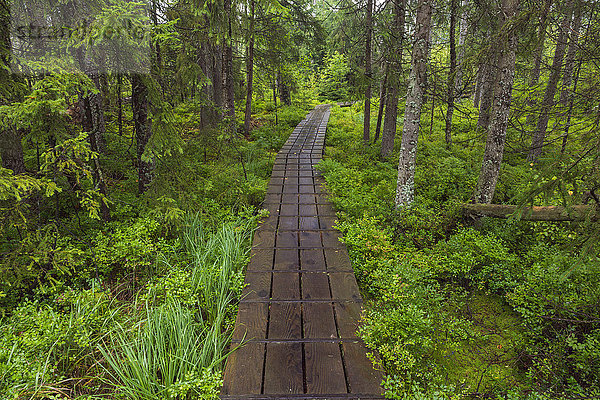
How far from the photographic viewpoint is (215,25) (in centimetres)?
739

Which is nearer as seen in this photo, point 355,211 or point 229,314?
point 229,314

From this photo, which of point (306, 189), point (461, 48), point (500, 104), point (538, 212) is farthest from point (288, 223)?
point (461, 48)

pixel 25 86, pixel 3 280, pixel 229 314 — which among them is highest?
pixel 25 86

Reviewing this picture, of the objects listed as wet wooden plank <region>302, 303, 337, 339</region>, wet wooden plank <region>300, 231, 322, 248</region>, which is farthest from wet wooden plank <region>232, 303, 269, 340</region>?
wet wooden plank <region>300, 231, 322, 248</region>

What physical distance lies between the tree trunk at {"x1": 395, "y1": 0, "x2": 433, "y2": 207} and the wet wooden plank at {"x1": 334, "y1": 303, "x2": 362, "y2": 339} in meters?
3.20

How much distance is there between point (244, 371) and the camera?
9.42 ft

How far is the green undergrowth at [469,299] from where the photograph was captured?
116 inches

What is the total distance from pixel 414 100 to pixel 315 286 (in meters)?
4.08

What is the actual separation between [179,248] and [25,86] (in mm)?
3221

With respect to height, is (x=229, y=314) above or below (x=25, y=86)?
below

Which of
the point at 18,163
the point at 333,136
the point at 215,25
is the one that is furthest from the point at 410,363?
the point at 333,136

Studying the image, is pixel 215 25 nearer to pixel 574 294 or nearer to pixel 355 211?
pixel 355 211

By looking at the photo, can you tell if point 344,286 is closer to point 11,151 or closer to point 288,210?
point 288,210

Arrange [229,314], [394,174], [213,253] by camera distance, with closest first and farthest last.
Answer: [229,314]
[213,253]
[394,174]
